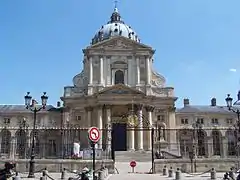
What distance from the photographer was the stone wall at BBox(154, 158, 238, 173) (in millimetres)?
34781

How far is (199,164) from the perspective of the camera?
Answer: 3506 cm

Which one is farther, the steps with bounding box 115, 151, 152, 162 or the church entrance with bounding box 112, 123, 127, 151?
the church entrance with bounding box 112, 123, 127, 151

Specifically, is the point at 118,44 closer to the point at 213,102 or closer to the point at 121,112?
the point at 121,112

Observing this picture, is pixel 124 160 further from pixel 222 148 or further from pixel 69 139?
pixel 222 148

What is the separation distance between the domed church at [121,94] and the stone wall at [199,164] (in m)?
20.0

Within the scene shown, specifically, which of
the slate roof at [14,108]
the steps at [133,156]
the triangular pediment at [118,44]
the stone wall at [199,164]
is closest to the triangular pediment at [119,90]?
the triangular pediment at [118,44]

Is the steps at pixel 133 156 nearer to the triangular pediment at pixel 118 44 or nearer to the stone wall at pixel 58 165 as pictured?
the stone wall at pixel 58 165

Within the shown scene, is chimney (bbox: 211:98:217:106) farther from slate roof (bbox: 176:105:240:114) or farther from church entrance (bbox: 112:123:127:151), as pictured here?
church entrance (bbox: 112:123:127:151)

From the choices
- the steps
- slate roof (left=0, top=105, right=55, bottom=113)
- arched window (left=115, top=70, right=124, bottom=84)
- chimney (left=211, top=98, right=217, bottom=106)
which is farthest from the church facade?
chimney (left=211, top=98, right=217, bottom=106)

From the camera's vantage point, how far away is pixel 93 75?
64000 millimetres

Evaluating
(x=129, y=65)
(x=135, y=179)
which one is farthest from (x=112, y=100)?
(x=135, y=179)

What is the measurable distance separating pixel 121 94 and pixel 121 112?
4510mm

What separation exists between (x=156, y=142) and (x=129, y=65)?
15.6 m

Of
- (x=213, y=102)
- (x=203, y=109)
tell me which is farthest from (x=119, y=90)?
(x=213, y=102)
